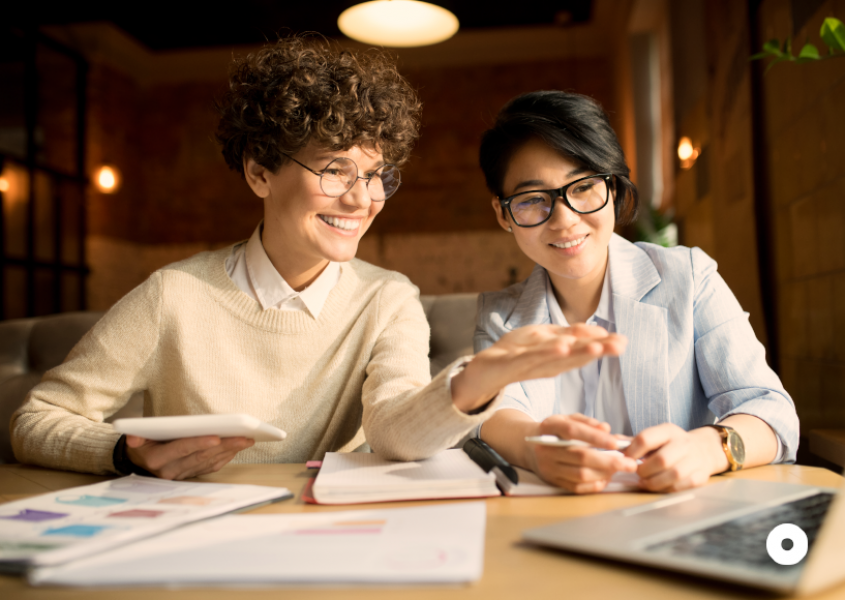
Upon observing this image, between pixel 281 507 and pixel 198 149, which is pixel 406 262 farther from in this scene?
pixel 281 507

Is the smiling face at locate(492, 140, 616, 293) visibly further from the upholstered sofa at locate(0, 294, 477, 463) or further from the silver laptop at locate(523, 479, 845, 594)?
the silver laptop at locate(523, 479, 845, 594)

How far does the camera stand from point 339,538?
25.3 inches

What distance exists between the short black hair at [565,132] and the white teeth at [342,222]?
1.15 feet

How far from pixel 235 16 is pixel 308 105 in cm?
547

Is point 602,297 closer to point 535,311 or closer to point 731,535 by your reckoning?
point 535,311

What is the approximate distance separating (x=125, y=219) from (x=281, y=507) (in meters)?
7.44

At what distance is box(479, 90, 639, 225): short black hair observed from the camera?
1345 millimetres

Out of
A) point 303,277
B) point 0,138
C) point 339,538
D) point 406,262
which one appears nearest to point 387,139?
point 303,277

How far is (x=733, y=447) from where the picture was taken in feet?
3.20

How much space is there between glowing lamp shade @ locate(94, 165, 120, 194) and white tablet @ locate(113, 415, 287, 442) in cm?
663

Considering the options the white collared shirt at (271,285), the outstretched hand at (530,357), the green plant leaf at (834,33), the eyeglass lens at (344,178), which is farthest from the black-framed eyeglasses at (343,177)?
the green plant leaf at (834,33)

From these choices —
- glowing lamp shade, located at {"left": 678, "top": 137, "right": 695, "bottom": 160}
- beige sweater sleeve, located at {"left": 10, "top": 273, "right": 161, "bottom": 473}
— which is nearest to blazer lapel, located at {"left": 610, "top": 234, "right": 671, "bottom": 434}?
beige sweater sleeve, located at {"left": 10, "top": 273, "right": 161, "bottom": 473}

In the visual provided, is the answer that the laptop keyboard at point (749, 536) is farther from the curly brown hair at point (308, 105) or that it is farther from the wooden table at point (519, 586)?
the curly brown hair at point (308, 105)

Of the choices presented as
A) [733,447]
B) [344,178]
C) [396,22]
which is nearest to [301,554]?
[733,447]
